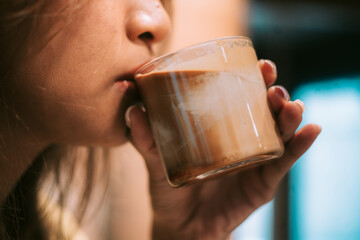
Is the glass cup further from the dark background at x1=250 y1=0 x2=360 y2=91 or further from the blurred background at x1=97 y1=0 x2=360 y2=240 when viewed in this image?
the dark background at x1=250 y1=0 x2=360 y2=91

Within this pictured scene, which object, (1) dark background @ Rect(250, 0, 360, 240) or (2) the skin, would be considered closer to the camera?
(2) the skin

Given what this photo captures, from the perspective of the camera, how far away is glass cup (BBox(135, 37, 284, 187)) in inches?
17.5

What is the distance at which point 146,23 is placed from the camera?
490 millimetres

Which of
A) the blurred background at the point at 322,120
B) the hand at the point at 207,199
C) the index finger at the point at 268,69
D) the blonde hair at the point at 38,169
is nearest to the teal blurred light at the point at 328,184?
the blurred background at the point at 322,120

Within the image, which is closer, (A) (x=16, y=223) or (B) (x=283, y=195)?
(A) (x=16, y=223)

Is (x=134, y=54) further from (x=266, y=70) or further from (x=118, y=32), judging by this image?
(x=266, y=70)

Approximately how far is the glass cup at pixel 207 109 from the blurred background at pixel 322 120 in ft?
2.00

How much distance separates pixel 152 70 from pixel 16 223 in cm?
38

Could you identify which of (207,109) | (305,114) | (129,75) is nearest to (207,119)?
(207,109)

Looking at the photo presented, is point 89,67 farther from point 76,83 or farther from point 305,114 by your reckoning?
point 305,114

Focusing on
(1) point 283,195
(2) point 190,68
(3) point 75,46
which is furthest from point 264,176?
(1) point 283,195

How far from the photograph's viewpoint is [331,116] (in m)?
1.03

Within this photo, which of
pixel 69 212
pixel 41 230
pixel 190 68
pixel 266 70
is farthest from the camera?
pixel 69 212

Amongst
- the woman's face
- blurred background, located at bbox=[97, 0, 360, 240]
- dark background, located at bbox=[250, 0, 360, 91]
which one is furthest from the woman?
dark background, located at bbox=[250, 0, 360, 91]
